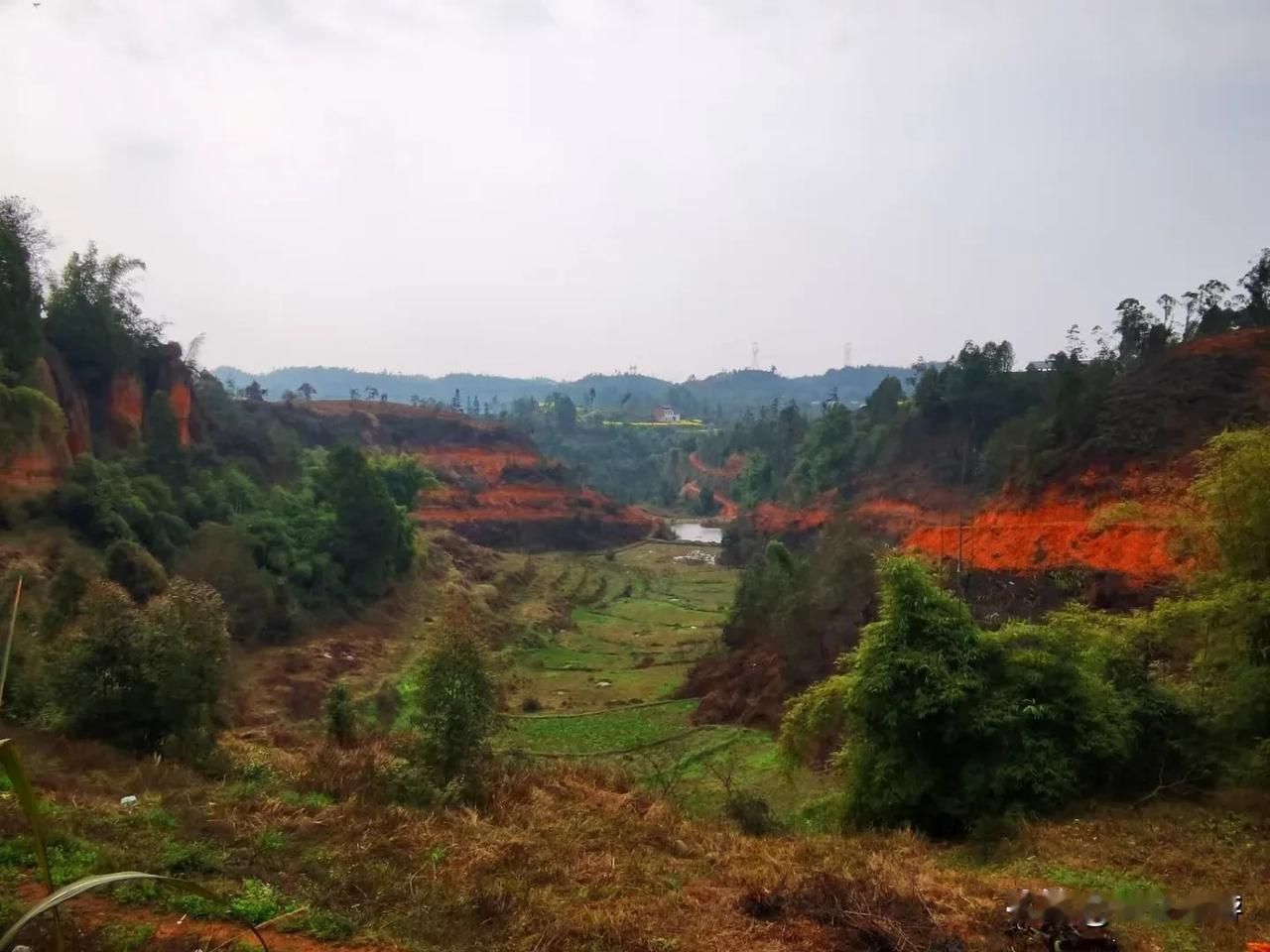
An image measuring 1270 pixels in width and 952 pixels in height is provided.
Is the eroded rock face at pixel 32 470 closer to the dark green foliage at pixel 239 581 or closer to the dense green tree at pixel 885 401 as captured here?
the dark green foliage at pixel 239 581

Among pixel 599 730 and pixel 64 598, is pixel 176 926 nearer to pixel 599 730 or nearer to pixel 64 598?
pixel 64 598

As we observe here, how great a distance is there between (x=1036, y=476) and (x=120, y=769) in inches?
1405

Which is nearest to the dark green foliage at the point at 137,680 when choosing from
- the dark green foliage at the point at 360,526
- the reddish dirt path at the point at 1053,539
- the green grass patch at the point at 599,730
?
the green grass patch at the point at 599,730

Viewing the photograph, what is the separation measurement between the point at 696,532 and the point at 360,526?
53.0m

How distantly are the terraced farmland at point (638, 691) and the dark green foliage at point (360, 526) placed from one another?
23.7 ft

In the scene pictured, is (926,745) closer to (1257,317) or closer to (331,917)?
(331,917)

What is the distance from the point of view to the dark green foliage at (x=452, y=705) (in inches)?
489

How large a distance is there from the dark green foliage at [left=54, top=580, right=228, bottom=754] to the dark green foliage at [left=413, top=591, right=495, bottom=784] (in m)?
3.73

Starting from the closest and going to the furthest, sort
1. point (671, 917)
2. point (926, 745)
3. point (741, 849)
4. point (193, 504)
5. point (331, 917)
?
point (331, 917) → point (671, 917) → point (741, 849) → point (926, 745) → point (193, 504)

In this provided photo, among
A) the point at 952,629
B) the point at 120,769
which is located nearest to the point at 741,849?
the point at 952,629

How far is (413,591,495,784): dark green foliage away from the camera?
1243 cm

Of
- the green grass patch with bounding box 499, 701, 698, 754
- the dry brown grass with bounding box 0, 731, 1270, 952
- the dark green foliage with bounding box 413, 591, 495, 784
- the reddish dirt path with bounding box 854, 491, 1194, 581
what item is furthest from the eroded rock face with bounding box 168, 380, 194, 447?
the reddish dirt path with bounding box 854, 491, 1194, 581

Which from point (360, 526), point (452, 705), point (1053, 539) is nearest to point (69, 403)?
point (360, 526)

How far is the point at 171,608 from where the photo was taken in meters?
13.8
